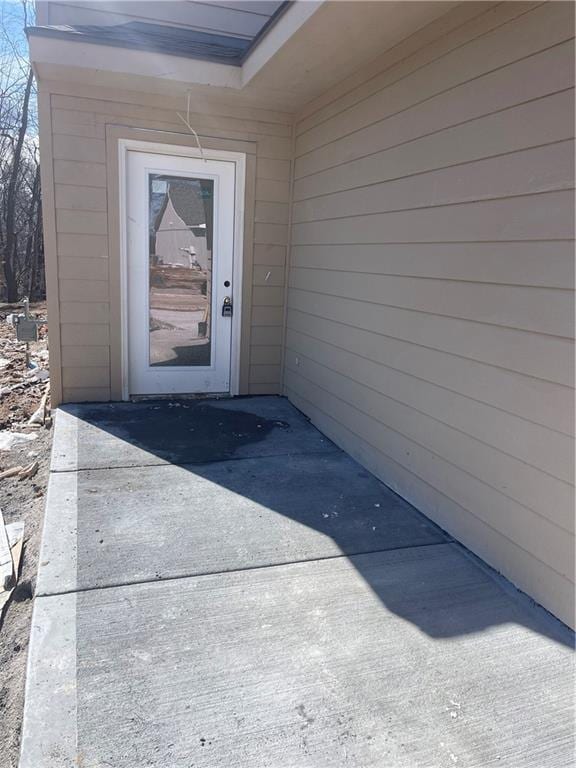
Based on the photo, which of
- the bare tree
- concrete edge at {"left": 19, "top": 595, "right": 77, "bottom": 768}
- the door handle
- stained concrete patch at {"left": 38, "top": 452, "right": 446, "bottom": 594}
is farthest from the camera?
the bare tree

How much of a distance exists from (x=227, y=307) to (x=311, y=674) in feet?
11.6

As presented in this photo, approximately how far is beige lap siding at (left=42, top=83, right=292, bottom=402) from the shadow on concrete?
581 millimetres

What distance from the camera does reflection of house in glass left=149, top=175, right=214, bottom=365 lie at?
459cm

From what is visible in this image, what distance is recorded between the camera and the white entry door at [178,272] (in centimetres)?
454

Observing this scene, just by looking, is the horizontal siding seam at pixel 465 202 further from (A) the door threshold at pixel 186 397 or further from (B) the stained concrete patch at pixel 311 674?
(A) the door threshold at pixel 186 397

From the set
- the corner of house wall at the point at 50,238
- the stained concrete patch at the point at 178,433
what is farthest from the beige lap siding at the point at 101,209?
the stained concrete patch at the point at 178,433

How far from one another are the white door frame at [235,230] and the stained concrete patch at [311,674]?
282 centimetres

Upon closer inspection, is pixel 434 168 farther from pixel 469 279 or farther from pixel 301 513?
pixel 301 513

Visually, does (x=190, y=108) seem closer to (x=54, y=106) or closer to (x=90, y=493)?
(x=54, y=106)

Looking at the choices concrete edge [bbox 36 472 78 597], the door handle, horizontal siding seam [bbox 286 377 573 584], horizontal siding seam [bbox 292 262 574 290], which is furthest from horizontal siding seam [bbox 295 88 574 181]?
concrete edge [bbox 36 472 78 597]

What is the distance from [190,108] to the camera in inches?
172

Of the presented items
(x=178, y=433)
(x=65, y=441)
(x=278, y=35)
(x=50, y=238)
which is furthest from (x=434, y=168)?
(x=50, y=238)

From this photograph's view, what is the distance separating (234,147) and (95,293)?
1.69 meters

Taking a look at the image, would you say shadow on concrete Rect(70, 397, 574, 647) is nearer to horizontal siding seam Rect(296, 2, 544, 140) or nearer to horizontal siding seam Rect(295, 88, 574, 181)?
horizontal siding seam Rect(295, 88, 574, 181)
